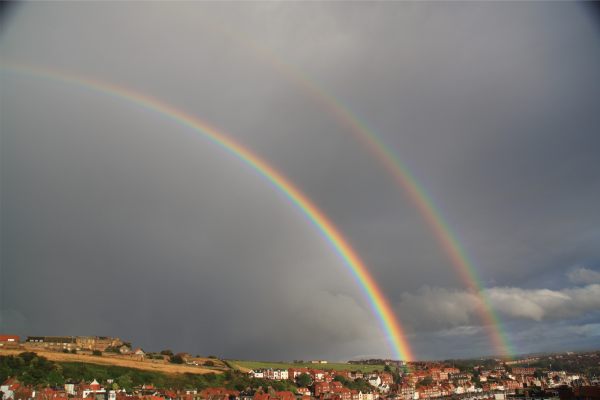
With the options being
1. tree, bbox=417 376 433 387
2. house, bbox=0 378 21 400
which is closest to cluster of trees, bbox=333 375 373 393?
tree, bbox=417 376 433 387

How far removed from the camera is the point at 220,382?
78312 mm

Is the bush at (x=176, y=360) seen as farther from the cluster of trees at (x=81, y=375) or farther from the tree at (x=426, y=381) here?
the tree at (x=426, y=381)

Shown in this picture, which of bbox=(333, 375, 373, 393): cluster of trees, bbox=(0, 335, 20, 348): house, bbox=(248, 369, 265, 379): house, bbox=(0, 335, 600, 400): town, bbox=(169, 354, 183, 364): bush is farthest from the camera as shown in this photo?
bbox=(333, 375, 373, 393): cluster of trees

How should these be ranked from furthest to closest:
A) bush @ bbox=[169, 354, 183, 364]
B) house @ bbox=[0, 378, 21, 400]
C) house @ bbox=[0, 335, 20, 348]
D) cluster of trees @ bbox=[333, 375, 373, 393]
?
cluster of trees @ bbox=[333, 375, 373, 393] → bush @ bbox=[169, 354, 183, 364] → house @ bbox=[0, 335, 20, 348] → house @ bbox=[0, 378, 21, 400]

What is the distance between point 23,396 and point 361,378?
78.8m

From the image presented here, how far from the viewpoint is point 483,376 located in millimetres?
144125

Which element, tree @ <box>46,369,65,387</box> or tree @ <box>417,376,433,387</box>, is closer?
tree @ <box>46,369,65,387</box>

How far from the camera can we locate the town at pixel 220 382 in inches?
2343

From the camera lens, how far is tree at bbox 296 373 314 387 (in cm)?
9230

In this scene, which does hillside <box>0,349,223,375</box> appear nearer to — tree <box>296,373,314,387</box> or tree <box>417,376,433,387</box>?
tree <box>296,373,314,387</box>

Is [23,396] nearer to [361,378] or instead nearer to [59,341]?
[59,341]

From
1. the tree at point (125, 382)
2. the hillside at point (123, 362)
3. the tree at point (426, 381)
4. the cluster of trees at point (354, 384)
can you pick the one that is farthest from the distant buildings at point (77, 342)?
the tree at point (426, 381)

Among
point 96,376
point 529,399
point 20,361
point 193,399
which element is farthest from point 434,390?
point 20,361

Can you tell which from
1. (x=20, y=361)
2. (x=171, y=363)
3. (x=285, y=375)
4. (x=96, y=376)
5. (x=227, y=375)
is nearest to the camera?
(x=20, y=361)
